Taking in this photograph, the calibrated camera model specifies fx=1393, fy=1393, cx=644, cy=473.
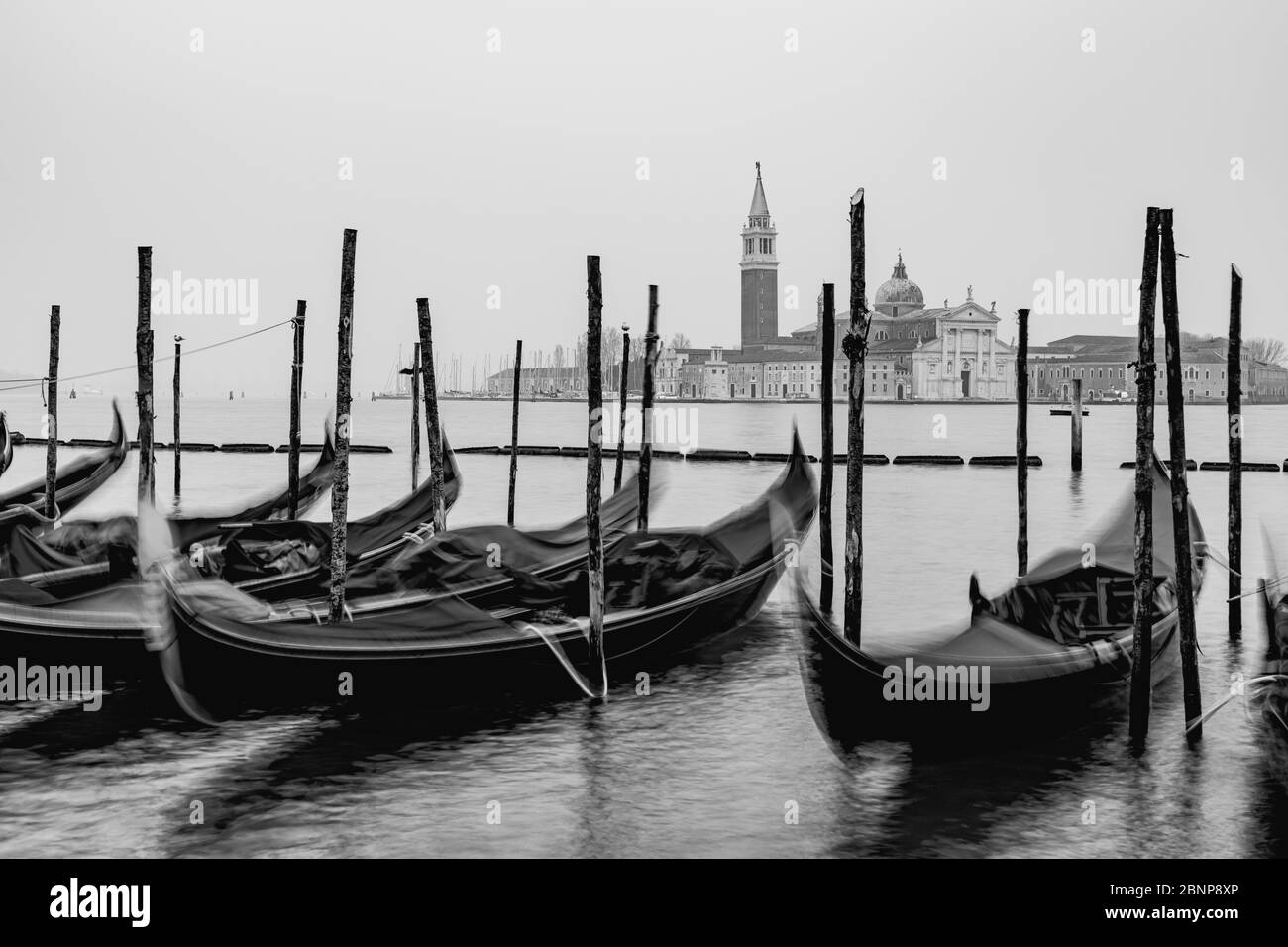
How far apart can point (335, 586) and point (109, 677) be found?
4.42 ft

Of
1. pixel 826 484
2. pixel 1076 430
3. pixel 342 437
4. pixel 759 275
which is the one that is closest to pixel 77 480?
pixel 342 437

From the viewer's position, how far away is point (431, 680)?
7117 mm

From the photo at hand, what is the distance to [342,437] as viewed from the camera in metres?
8.14

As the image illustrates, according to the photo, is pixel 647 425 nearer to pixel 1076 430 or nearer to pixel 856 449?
pixel 856 449

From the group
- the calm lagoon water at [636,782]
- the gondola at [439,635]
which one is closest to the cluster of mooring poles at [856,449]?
the gondola at [439,635]

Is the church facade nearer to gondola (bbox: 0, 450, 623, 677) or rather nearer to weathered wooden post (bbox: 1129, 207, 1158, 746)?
gondola (bbox: 0, 450, 623, 677)

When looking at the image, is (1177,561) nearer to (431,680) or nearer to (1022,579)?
(1022,579)

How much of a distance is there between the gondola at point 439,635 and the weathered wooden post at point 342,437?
0.23 m

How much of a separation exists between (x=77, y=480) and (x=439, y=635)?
743 centimetres

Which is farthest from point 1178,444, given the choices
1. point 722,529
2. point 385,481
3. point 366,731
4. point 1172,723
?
point 385,481

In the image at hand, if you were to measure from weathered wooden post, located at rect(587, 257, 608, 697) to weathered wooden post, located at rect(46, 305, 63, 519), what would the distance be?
6202 millimetres

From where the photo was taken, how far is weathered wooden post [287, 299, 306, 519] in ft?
40.1

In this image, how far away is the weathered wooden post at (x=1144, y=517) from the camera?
6.52 metres

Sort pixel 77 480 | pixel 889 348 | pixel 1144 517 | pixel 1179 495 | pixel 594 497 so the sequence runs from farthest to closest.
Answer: pixel 889 348 < pixel 77 480 < pixel 594 497 < pixel 1179 495 < pixel 1144 517
